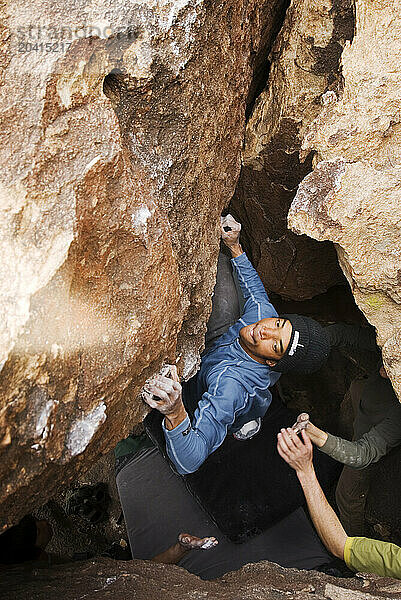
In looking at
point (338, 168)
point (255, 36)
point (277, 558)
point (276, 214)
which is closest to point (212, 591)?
point (277, 558)

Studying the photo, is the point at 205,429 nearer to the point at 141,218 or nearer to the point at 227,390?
the point at 227,390

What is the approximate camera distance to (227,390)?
178 centimetres

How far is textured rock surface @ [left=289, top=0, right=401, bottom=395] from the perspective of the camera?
3.89ft

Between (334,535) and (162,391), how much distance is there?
83cm

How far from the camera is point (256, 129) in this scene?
5.65 ft

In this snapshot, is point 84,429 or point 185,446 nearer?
point 84,429

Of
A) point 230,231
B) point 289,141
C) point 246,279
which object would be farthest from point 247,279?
point 289,141

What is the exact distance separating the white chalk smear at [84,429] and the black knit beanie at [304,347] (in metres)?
0.99

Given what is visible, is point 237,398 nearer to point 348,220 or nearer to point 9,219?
point 348,220

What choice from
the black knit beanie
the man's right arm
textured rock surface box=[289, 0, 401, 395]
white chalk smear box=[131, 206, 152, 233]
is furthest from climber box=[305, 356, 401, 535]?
white chalk smear box=[131, 206, 152, 233]

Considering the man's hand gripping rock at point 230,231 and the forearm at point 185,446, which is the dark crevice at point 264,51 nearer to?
the man's hand gripping rock at point 230,231

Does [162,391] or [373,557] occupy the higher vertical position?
[162,391]

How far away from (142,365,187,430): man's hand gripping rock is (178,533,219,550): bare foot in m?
0.93

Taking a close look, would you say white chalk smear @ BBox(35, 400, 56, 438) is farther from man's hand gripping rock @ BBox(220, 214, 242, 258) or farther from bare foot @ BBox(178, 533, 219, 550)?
bare foot @ BBox(178, 533, 219, 550)
